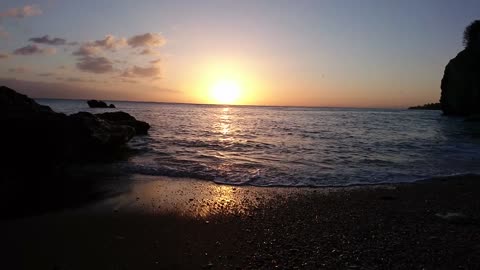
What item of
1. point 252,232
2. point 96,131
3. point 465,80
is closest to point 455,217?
point 252,232

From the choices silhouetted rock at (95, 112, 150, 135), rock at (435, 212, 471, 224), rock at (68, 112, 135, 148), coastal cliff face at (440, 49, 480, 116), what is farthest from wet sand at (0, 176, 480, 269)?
coastal cliff face at (440, 49, 480, 116)

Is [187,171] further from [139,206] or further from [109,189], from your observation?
[139,206]

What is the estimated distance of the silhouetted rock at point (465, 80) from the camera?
61.7 m

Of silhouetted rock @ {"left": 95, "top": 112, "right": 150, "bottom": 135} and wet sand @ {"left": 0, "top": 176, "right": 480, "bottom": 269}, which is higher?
silhouetted rock @ {"left": 95, "top": 112, "right": 150, "bottom": 135}

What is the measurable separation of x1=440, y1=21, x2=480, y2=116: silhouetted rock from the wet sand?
205 ft

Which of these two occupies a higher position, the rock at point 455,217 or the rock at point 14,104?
the rock at point 14,104

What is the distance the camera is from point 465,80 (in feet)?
204

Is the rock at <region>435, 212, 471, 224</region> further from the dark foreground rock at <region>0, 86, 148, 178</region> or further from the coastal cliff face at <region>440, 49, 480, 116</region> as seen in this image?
the coastal cliff face at <region>440, 49, 480, 116</region>

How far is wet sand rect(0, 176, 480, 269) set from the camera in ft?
17.5

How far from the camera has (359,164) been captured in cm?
1486

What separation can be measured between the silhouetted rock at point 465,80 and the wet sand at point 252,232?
62.6 metres

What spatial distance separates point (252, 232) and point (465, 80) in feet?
226

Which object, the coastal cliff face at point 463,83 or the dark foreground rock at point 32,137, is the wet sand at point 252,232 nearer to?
the dark foreground rock at point 32,137

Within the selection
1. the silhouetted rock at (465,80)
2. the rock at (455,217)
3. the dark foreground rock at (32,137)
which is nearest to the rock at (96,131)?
the dark foreground rock at (32,137)
